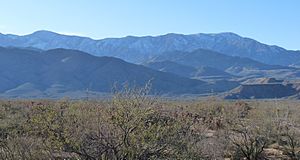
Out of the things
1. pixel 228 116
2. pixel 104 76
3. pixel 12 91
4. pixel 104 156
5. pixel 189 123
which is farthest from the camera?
pixel 104 76

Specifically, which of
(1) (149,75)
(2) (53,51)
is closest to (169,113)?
(1) (149,75)

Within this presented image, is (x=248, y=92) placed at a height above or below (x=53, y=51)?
below

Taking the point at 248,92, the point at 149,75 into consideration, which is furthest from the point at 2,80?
the point at 248,92

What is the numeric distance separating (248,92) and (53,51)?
8454 cm

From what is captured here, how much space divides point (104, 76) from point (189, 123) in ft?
500

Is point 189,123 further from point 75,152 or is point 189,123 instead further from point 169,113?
point 75,152

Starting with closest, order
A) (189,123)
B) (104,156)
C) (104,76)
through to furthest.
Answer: (104,156) < (189,123) < (104,76)

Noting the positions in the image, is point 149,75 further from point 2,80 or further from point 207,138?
point 207,138

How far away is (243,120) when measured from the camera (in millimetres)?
21438

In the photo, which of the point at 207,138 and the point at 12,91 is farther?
the point at 12,91

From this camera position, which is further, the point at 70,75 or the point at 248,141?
the point at 70,75

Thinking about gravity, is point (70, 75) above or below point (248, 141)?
above

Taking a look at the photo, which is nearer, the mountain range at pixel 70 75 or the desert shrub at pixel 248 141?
the desert shrub at pixel 248 141

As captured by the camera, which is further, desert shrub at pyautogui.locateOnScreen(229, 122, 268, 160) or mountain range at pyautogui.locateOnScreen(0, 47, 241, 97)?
mountain range at pyautogui.locateOnScreen(0, 47, 241, 97)
